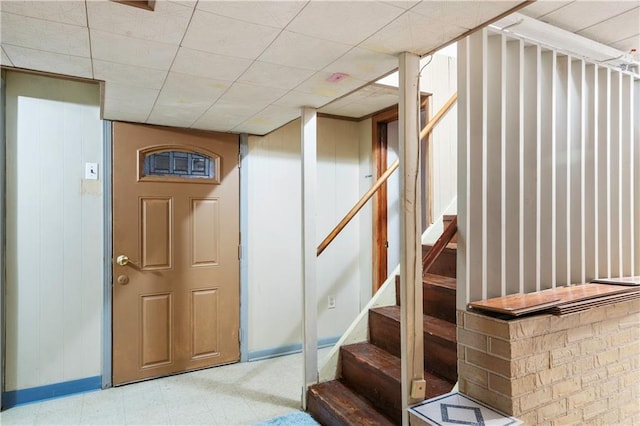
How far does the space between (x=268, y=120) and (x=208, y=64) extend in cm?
110

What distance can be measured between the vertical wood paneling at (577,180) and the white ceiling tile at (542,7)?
1.16 feet

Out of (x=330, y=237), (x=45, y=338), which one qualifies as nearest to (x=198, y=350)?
(x=45, y=338)

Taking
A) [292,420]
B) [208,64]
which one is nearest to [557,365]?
[292,420]

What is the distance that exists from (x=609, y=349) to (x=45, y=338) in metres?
3.61

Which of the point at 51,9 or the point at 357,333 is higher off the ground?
the point at 51,9

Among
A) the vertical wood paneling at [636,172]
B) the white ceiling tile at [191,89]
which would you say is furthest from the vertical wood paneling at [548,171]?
the white ceiling tile at [191,89]

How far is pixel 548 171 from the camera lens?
2.07 meters

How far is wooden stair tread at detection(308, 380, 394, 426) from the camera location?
2080mm

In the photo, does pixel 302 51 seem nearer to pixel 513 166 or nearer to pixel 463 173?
pixel 463 173

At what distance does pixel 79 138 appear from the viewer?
9.21 feet

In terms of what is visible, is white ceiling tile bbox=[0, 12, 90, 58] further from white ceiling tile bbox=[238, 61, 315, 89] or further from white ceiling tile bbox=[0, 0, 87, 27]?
white ceiling tile bbox=[238, 61, 315, 89]

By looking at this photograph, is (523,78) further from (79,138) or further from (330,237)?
(79,138)

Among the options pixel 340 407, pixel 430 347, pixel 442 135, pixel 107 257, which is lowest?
pixel 340 407

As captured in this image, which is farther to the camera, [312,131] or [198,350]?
[198,350]
